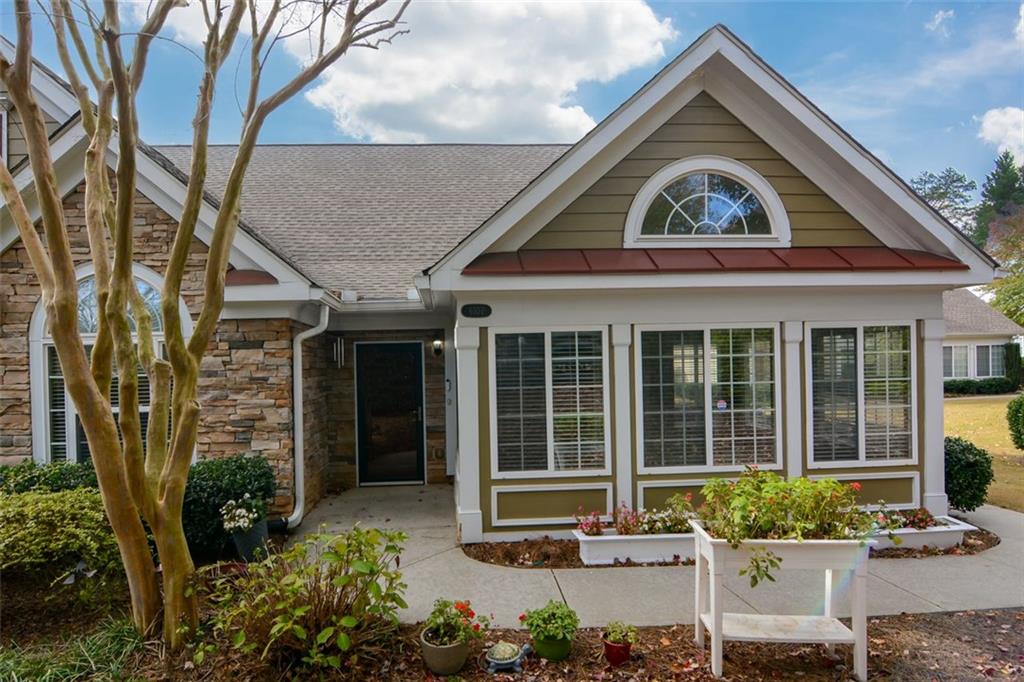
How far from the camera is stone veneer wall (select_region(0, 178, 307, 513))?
618 centimetres

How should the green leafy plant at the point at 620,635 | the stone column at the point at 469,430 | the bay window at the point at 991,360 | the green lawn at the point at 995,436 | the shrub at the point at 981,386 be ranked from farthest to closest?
the bay window at the point at 991,360, the shrub at the point at 981,386, the green lawn at the point at 995,436, the stone column at the point at 469,430, the green leafy plant at the point at 620,635

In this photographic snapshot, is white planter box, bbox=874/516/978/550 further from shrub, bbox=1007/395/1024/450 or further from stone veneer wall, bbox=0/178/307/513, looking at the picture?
shrub, bbox=1007/395/1024/450

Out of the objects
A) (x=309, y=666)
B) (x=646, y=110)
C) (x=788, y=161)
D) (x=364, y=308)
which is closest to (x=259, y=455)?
(x=364, y=308)

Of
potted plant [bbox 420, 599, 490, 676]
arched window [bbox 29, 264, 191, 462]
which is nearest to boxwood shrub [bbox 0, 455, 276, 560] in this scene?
arched window [bbox 29, 264, 191, 462]

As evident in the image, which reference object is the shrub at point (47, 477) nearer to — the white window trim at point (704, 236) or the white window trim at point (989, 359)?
the white window trim at point (704, 236)

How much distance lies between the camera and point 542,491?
6.02 metres

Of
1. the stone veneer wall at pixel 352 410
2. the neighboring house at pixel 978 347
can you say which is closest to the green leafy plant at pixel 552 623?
the stone veneer wall at pixel 352 410

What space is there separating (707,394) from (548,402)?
1.73 metres

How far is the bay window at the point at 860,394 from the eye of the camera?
627 centimetres

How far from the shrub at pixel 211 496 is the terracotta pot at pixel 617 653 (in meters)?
3.74

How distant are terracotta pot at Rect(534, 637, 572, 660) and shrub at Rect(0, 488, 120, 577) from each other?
317 centimetres

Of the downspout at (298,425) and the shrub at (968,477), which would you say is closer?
the shrub at (968,477)

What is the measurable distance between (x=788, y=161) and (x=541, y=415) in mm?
3859

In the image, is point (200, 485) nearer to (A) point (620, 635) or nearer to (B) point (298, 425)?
(B) point (298, 425)
